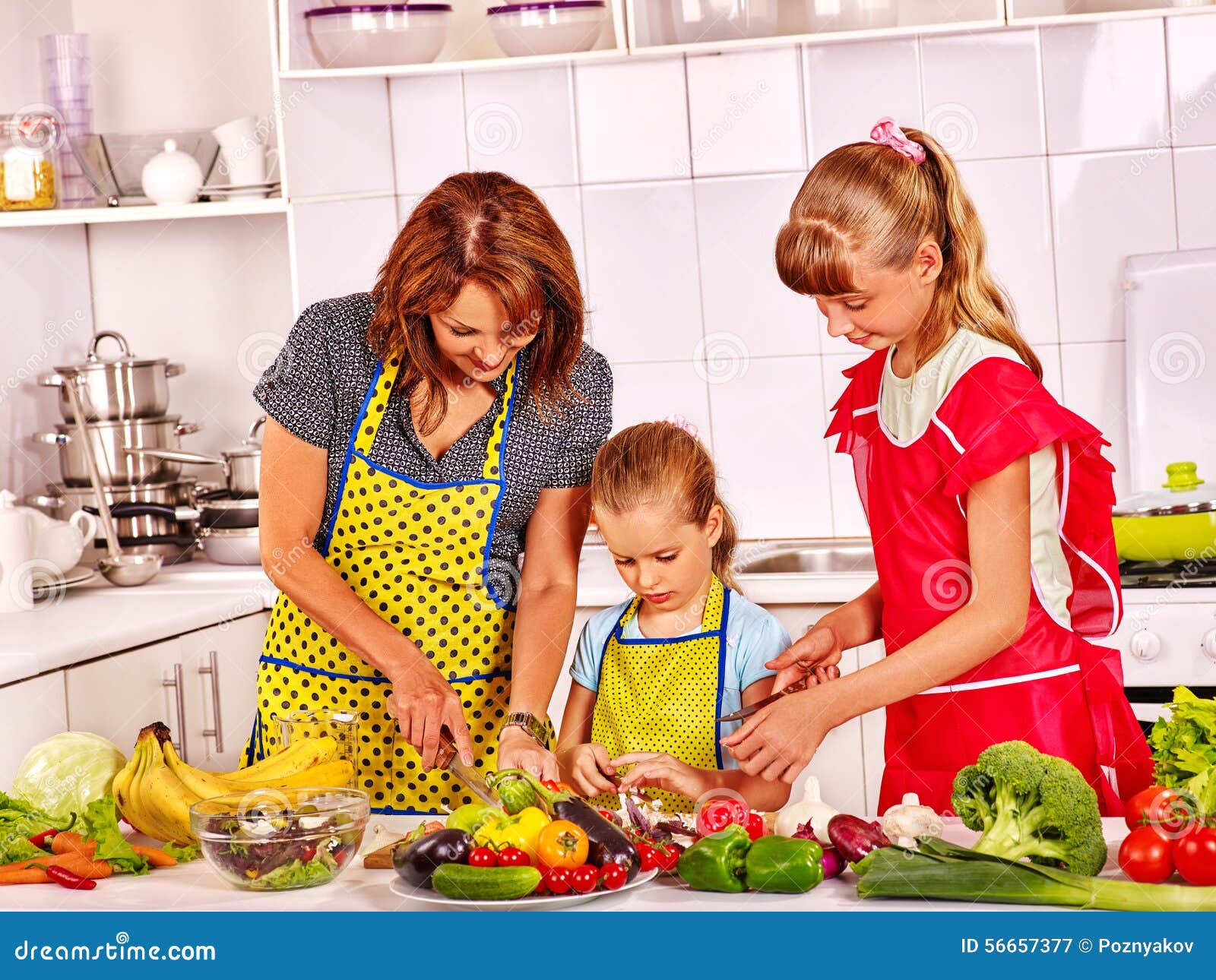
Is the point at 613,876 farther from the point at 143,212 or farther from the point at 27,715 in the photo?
the point at 143,212

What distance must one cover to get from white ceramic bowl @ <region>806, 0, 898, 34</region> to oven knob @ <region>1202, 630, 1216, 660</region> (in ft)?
3.75

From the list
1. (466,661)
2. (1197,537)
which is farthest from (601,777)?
(1197,537)

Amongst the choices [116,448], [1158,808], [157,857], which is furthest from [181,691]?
[1158,808]

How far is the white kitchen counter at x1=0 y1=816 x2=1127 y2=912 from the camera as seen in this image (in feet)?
3.40

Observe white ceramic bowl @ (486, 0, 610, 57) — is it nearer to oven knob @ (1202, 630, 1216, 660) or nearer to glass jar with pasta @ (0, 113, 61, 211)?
glass jar with pasta @ (0, 113, 61, 211)

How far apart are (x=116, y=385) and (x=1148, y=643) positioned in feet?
6.14

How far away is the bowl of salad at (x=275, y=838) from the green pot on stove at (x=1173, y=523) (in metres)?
1.47

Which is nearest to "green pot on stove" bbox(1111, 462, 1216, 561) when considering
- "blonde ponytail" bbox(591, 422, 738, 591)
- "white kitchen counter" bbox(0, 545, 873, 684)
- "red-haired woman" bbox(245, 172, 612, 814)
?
"white kitchen counter" bbox(0, 545, 873, 684)

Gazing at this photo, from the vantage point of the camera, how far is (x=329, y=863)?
113 cm

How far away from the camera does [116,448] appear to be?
263 centimetres

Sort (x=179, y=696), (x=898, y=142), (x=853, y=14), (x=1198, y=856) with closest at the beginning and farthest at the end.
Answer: (x=1198, y=856), (x=898, y=142), (x=179, y=696), (x=853, y=14)
